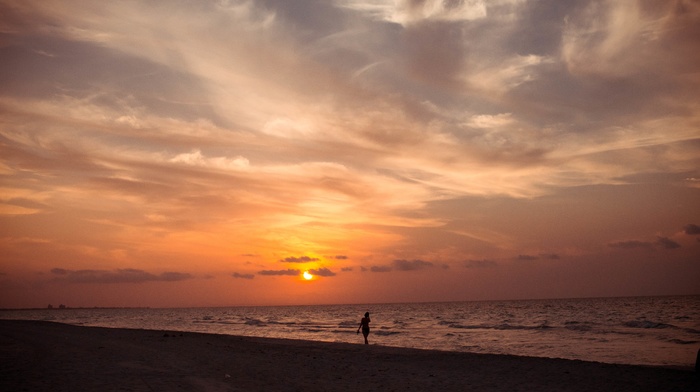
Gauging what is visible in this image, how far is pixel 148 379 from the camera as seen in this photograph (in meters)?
14.3

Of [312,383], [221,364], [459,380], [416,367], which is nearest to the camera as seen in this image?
[312,383]

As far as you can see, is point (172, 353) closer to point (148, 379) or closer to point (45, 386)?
point (148, 379)

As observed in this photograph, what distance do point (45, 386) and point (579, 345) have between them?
108 feet

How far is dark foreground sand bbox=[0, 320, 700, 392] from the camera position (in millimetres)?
14023

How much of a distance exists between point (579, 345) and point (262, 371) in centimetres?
2558

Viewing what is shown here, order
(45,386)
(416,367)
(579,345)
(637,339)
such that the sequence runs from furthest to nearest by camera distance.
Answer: (637,339) → (579,345) → (416,367) → (45,386)

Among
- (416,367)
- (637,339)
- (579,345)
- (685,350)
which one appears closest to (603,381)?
(416,367)

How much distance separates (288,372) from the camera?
17984 mm

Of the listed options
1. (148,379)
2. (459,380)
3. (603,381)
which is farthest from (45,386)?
(603,381)

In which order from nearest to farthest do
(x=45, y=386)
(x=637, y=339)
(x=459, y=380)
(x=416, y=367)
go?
(x=45, y=386)
(x=459, y=380)
(x=416, y=367)
(x=637, y=339)

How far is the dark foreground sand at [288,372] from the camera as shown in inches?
552

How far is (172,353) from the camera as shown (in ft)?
71.6

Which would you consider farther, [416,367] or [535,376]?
[416,367]

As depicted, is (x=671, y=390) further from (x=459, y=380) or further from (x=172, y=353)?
(x=172, y=353)
